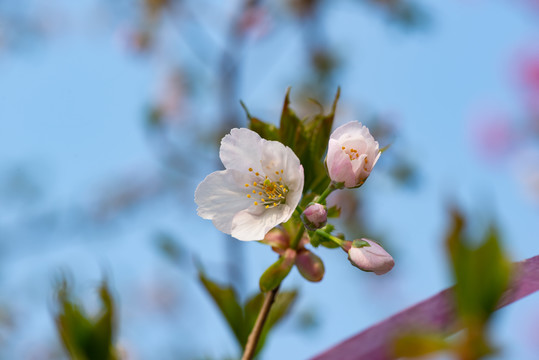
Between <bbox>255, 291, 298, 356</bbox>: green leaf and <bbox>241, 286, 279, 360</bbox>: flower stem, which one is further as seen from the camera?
<bbox>255, 291, 298, 356</bbox>: green leaf

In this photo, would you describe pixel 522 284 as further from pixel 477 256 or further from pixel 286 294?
pixel 286 294

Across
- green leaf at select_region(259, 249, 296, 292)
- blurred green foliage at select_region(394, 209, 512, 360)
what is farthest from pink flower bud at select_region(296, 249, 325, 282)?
blurred green foliage at select_region(394, 209, 512, 360)

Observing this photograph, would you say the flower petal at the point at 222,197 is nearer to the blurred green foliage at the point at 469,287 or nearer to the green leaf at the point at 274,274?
the green leaf at the point at 274,274

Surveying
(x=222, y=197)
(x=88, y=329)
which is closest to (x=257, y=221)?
(x=222, y=197)

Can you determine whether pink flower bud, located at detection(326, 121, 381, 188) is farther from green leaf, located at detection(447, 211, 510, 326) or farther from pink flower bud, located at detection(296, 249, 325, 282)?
green leaf, located at detection(447, 211, 510, 326)

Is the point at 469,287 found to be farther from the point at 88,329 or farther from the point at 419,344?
the point at 88,329

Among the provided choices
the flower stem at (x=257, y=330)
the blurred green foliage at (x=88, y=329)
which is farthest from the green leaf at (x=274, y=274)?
the blurred green foliage at (x=88, y=329)
